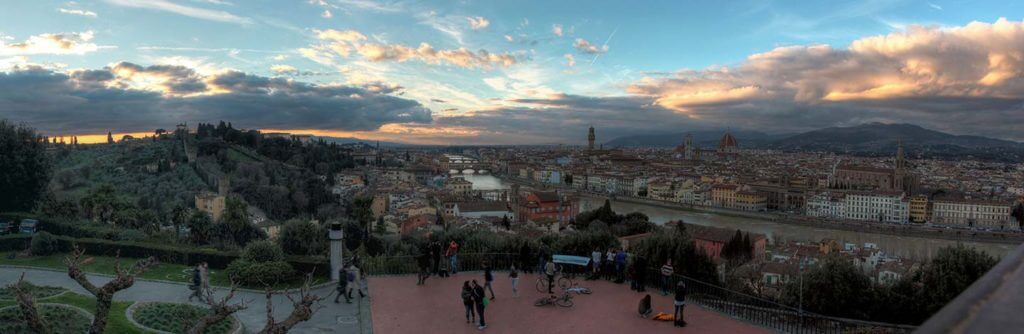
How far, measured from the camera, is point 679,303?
232 inches

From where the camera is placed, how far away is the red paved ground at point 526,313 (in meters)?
6.03

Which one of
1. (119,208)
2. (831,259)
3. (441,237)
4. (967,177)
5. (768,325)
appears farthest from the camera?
(967,177)

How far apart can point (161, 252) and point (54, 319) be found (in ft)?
16.2

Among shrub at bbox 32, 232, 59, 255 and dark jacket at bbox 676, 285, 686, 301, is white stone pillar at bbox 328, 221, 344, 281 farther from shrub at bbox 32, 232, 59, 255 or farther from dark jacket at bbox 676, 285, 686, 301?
shrub at bbox 32, 232, 59, 255

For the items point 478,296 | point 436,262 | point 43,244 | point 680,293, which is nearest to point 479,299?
point 478,296

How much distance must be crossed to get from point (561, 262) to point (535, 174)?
68067 mm

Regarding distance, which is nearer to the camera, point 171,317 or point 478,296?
point 478,296

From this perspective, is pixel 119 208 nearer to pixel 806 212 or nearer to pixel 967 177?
pixel 806 212

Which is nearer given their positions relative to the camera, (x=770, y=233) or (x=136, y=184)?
(x=136, y=184)

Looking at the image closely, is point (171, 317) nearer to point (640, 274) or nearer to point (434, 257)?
point (434, 257)

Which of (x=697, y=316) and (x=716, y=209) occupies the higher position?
(x=697, y=316)

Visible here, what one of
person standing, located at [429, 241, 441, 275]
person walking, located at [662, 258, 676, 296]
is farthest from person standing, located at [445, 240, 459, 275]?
person walking, located at [662, 258, 676, 296]

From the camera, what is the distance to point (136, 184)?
29.2 meters

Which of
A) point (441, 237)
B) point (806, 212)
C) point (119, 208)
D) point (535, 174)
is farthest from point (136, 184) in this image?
point (535, 174)
